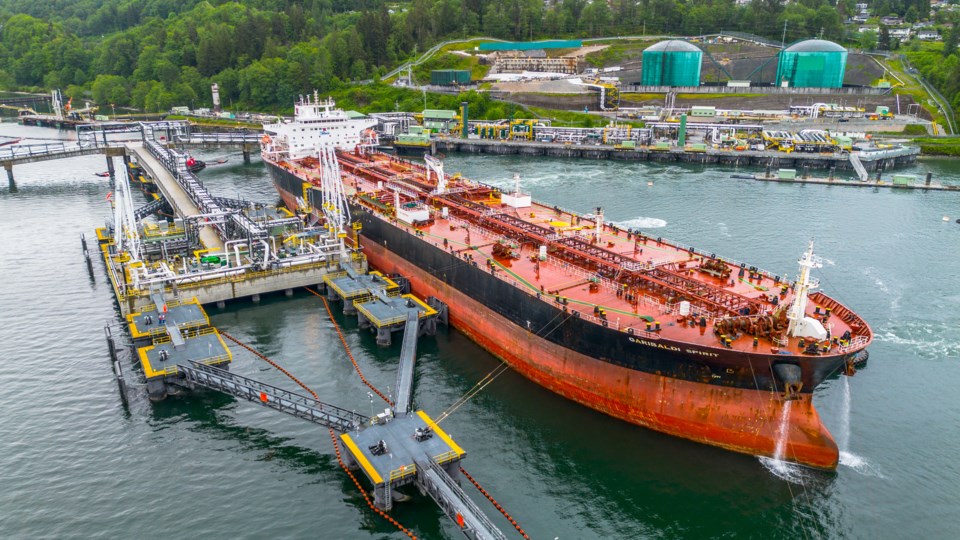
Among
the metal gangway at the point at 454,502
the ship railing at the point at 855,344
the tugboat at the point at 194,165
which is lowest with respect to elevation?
the metal gangway at the point at 454,502

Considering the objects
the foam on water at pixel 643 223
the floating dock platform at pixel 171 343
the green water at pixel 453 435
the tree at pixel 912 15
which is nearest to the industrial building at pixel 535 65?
the foam on water at pixel 643 223

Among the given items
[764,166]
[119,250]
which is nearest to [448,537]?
[119,250]

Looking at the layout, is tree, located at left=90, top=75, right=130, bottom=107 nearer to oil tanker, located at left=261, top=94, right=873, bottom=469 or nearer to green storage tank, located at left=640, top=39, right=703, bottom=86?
green storage tank, located at left=640, top=39, right=703, bottom=86

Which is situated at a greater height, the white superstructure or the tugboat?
the white superstructure

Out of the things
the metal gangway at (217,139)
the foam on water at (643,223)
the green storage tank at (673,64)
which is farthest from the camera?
the green storage tank at (673,64)

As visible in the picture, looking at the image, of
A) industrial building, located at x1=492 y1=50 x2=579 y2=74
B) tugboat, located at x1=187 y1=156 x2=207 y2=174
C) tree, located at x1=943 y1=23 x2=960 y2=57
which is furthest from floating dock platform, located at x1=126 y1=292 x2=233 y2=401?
tree, located at x1=943 y1=23 x2=960 y2=57

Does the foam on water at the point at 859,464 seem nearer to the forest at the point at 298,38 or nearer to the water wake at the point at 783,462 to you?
the water wake at the point at 783,462

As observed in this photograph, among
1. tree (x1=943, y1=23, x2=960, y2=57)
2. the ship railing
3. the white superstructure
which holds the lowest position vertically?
the ship railing
